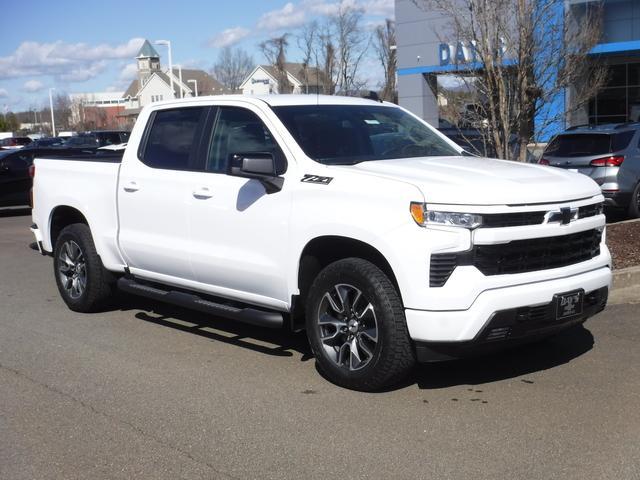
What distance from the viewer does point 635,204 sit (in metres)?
12.8

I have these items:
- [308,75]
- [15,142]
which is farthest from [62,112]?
[308,75]

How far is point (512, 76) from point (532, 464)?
7028mm

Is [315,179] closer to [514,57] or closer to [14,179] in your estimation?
[514,57]

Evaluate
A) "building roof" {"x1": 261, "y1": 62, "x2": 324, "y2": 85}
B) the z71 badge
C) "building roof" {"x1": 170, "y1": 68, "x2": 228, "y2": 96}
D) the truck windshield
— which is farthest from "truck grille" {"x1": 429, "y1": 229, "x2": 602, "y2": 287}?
"building roof" {"x1": 170, "y1": 68, "x2": 228, "y2": 96}

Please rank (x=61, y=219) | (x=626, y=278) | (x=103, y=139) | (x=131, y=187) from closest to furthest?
(x=131, y=187) < (x=626, y=278) < (x=61, y=219) < (x=103, y=139)

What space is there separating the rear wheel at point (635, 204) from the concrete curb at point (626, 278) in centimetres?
489

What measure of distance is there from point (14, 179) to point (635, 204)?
1375 centimetres

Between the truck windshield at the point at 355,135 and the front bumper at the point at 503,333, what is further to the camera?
the truck windshield at the point at 355,135

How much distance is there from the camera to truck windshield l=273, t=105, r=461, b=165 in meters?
6.07

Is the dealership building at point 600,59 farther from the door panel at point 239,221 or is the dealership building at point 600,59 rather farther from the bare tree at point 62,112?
the bare tree at point 62,112

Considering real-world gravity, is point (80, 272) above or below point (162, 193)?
below

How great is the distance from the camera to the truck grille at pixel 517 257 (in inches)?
192

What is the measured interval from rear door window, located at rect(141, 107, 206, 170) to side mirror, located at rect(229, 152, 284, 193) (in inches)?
35.2

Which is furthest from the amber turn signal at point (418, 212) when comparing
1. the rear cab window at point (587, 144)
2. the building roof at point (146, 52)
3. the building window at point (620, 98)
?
the building roof at point (146, 52)
